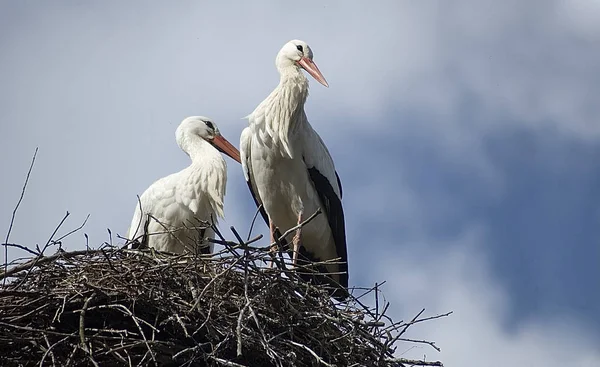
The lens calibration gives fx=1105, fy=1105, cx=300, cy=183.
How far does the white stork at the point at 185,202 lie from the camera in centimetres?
587

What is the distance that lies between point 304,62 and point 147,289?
2165 mm

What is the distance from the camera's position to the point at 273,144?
5559 mm

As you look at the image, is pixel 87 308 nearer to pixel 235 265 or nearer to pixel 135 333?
pixel 135 333

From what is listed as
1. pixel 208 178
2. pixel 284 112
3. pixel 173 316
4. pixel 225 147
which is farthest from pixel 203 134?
pixel 173 316

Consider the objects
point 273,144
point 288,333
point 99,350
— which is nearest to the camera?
point 99,350

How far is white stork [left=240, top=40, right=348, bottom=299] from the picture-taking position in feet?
18.3

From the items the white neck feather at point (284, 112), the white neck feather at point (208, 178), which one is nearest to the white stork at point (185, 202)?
the white neck feather at point (208, 178)

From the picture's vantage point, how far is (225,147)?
259 inches

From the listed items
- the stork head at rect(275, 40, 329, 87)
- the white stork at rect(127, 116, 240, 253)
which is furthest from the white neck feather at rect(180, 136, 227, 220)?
the stork head at rect(275, 40, 329, 87)

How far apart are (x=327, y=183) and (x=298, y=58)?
0.68 meters

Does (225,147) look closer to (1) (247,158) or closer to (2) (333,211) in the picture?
(1) (247,158)

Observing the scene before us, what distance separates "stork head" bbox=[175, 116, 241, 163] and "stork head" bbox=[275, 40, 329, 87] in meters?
0.83

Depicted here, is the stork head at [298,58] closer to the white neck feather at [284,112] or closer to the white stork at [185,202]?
the white neck feather at [284,112]

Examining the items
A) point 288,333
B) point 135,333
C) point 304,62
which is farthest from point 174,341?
point 304,62
